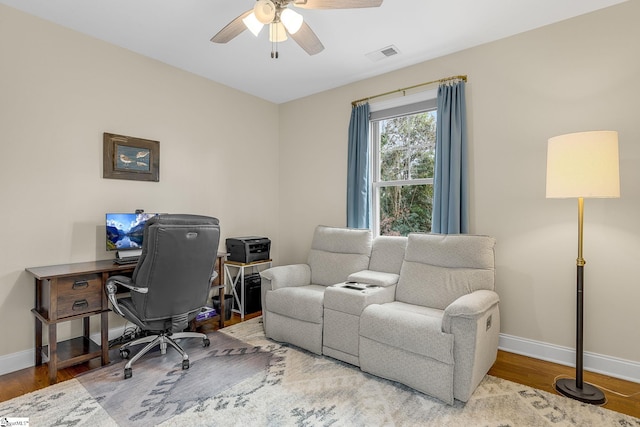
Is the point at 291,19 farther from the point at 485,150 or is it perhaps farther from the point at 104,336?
the point at 104,336

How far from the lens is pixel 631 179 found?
7.64 feet

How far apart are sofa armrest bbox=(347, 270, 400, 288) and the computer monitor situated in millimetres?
1977

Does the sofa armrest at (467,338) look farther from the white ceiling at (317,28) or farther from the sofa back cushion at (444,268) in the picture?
the white ceiling at (317,28)

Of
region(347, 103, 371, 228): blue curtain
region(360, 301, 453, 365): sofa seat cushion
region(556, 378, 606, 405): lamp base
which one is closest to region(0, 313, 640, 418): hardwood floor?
region(556, 378, 606, 405): lamp base

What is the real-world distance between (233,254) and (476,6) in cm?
325

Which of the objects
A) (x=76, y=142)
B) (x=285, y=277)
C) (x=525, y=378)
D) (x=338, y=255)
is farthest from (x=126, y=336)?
(x=525, y=378)

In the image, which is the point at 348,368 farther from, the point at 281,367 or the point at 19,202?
the point at 19,202

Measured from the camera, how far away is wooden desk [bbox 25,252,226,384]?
227 centimetres

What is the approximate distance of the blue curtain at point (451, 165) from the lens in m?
2.98

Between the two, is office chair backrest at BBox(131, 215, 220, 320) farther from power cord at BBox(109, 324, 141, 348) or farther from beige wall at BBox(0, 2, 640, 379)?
beige wall at BBox(0, 2, 640, 379)

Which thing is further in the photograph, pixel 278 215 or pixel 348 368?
pixel 278 215

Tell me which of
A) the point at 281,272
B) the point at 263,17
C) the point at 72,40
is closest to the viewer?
the point at 263,17

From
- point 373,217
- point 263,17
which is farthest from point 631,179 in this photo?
point 263,17

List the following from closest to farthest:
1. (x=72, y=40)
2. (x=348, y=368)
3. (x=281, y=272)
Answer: (x=348, y=368), (x=72, y=40), (x=281, y=272)
